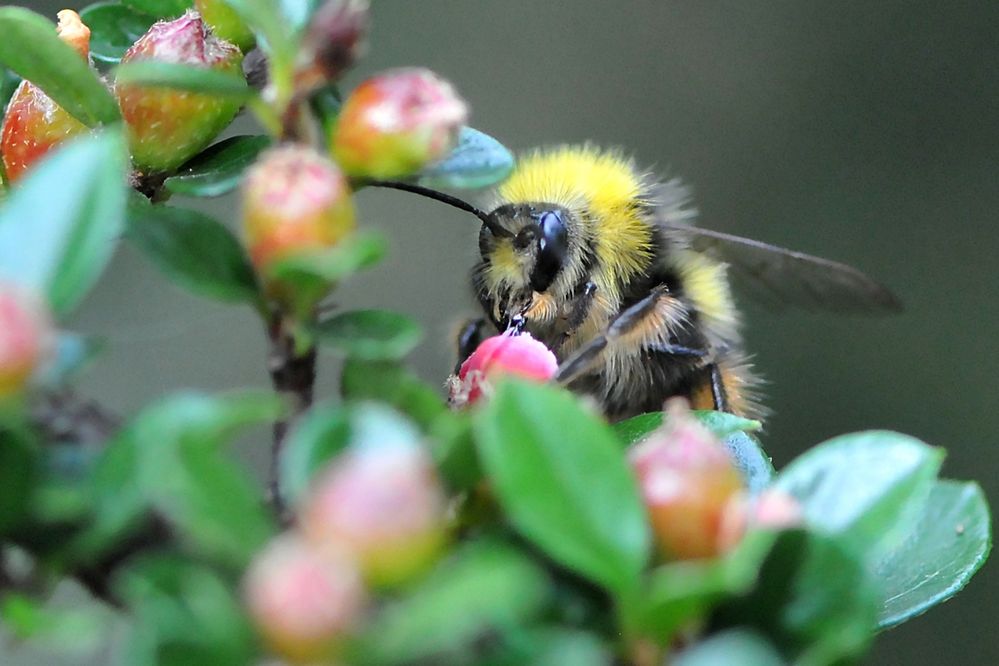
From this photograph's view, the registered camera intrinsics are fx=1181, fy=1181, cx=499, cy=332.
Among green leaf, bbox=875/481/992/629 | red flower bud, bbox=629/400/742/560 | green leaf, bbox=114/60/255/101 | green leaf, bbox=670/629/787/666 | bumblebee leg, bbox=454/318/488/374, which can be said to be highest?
green leaf, bbox=114/60/255/101

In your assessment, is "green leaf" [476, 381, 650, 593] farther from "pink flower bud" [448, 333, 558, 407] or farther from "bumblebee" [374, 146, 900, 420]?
"bumblebee" [374, 146, 900, 420]

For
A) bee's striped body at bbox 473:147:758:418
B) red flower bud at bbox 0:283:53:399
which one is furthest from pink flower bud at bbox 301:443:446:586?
bee's striped body at bbox 473:147:758:418

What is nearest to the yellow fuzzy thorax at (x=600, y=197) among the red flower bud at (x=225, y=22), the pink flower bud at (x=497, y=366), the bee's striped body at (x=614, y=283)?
the bee's striped body at (x=614, y=283)

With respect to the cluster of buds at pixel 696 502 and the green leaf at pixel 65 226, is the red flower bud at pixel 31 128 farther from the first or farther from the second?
the cluster of buds at pixel 696 502

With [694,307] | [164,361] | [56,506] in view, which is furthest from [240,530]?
[164,361]

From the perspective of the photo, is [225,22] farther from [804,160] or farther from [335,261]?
[804,160]

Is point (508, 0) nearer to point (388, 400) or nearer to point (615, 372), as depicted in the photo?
point (615, 372)

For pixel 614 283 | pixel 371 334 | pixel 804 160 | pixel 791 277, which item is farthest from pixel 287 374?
pixel 804 160
